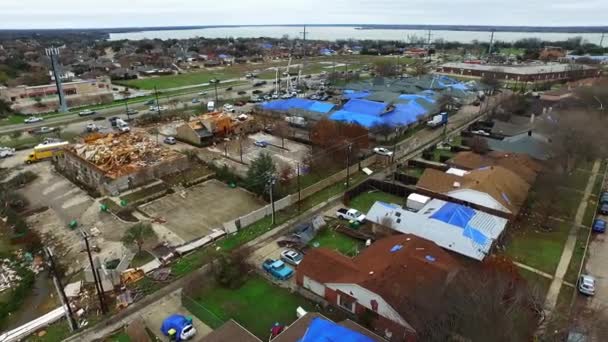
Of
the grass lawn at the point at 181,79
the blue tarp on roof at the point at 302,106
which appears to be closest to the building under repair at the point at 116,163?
the blue tarp on roof at the point at 302,106

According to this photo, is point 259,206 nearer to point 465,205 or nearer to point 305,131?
point 465,205

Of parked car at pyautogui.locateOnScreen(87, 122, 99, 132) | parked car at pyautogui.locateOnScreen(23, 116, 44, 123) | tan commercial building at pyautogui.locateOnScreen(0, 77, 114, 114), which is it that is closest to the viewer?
parked car at pyautogui.locateOnScreen(87, 122, 99, 132)

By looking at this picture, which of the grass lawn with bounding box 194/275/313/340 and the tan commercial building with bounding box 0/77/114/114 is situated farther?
the tan commercial building with bounding box 0/77/114/114

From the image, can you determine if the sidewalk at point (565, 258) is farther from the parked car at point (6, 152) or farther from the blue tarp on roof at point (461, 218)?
the parked car at point (6, 152)

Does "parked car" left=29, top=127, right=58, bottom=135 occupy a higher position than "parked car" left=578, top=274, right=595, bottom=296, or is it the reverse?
"parked car" left=29, top=127, right=58, bottom=135

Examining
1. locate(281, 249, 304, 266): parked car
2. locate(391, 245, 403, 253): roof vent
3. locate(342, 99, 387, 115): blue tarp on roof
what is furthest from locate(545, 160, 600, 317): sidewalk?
locate(342, 99, 387, 115): blue tarp on roof

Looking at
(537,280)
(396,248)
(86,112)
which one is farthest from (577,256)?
(86,112)

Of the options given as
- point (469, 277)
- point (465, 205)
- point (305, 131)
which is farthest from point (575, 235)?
point (305, 131)

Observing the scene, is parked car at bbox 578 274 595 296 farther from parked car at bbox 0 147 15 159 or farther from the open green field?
the open green field
